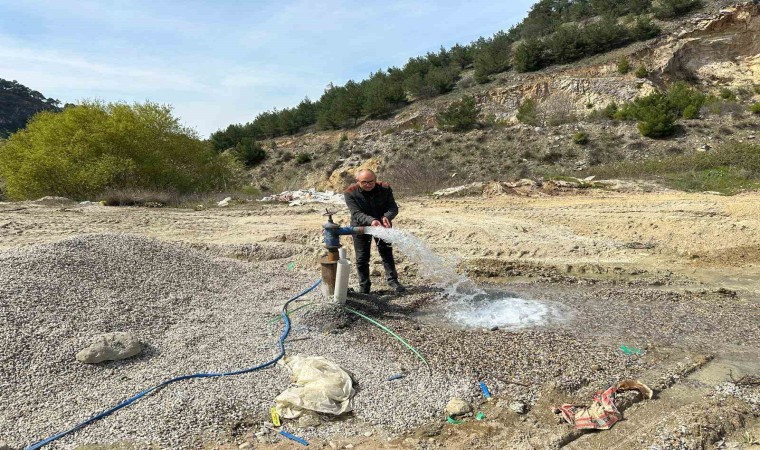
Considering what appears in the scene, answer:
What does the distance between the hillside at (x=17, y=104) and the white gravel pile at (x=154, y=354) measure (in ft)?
222

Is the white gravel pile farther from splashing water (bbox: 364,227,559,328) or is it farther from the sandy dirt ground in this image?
splashing water (bbox: 364,227,559,328)

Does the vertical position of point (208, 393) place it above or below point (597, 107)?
below

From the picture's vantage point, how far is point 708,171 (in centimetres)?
1282

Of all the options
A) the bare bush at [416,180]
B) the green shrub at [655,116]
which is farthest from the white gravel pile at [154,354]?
the green shrub at [655,116]

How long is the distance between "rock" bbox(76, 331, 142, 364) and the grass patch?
1173 cm

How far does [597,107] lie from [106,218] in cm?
2348

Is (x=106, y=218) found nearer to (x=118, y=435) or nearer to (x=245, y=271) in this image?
(x=245, y=271)

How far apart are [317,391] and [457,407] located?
0.90 meters

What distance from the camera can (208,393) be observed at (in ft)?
10.6

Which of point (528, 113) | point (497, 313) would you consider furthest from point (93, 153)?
point (528, 113)

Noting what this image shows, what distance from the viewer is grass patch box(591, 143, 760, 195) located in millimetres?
11375

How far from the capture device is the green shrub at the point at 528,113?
23362 millimetres

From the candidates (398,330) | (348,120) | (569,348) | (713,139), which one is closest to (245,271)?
(398,330)

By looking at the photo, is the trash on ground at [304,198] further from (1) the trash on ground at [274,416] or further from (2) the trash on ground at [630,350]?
(1) the trash on ground at [274,416]
